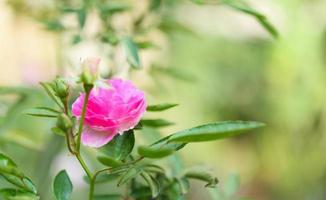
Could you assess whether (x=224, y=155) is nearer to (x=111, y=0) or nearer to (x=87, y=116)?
(x=111, y=0)

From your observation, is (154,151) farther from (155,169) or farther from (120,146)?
(155,169)

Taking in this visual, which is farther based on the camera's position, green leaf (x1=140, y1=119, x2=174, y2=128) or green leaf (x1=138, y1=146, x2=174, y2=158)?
green leaf (x1=140, y1=119, x2=174, y2=128)

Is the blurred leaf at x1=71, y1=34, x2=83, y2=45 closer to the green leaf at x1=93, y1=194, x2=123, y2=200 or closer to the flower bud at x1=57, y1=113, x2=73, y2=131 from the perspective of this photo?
the green leaf at x1=93, y1=194, x2=123, y2=200

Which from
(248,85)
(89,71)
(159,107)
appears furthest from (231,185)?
(248,85)

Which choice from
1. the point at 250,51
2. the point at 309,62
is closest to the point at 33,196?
the point at 309,62

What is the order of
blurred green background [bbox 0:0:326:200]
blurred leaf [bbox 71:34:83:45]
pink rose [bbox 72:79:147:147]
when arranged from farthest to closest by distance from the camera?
blurred green background [bbox 0:0:326:200] → blurred leaf [bbox 71:34:83:45] → pink rose [bbox 72:79:147:147]

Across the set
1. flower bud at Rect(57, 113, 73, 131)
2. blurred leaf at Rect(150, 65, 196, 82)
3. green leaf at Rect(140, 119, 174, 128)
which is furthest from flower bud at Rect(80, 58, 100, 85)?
blurred leaf at Rect(150, 65, 196, 82)
